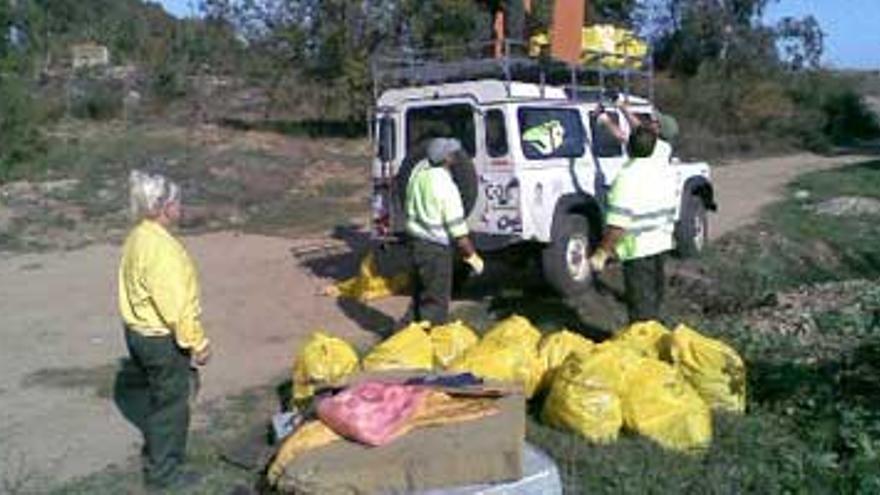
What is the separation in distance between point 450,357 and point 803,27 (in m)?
37.3

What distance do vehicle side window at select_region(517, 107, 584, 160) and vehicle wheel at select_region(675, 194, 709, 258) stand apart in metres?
2.41

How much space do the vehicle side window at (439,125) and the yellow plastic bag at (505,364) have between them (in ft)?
12.7

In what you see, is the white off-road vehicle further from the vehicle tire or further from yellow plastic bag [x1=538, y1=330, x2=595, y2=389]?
yellow plastic bag [x1=538, y1=330, x2=595, y2=389]

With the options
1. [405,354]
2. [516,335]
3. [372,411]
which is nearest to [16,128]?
[405,354]

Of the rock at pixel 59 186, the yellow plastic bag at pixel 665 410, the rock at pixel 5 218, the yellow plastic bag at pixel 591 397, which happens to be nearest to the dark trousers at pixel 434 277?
the yellow plastic bag at pixel 591 397

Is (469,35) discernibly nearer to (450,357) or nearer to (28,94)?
(28,94)

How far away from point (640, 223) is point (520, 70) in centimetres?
374

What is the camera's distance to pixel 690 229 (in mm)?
13859

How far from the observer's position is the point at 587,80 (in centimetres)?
1308

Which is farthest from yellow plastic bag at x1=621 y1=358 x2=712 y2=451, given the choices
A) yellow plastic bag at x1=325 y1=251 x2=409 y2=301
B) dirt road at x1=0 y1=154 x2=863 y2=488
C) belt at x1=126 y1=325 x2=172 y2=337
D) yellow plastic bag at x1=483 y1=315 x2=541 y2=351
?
yellow plastic bag at x1=325 y1=251 x2=409 y2=301

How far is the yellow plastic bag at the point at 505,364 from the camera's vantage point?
7.28 m

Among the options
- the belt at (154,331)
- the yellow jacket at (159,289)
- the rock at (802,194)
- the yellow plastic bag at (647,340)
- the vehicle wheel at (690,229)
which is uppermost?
the yellow jacket at (159,289)

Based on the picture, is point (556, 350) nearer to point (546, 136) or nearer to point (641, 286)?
point (641, 286)

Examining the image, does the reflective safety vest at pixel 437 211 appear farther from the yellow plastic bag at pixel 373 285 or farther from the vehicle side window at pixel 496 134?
the yellow plastic bag at pixel 373 285
